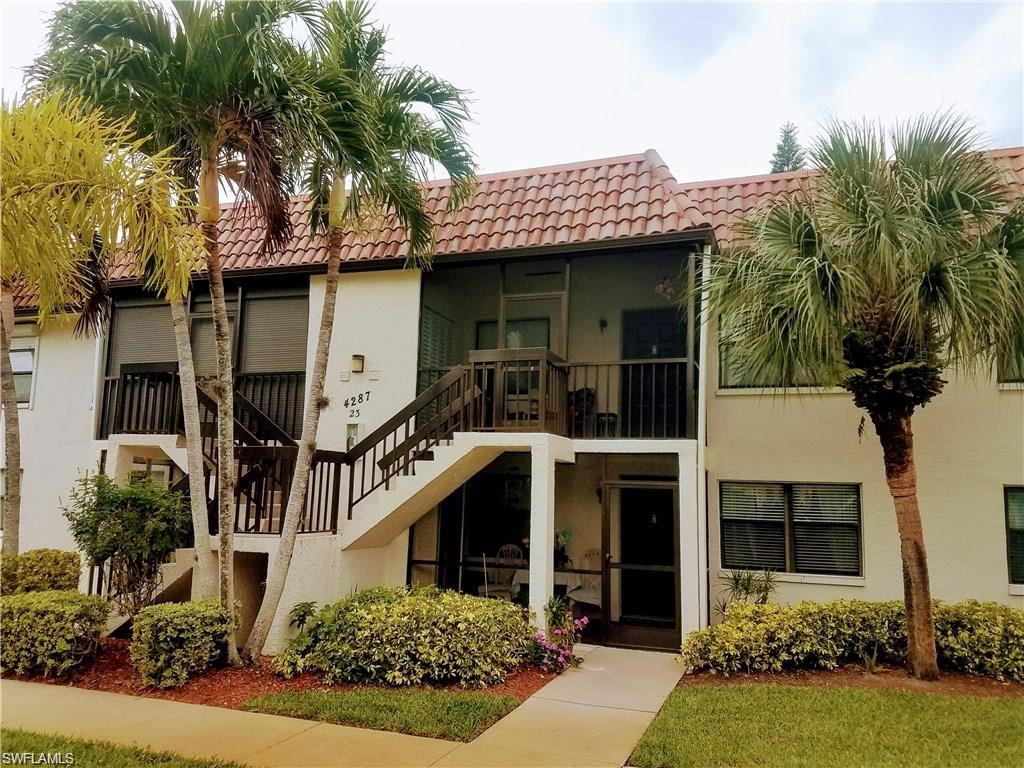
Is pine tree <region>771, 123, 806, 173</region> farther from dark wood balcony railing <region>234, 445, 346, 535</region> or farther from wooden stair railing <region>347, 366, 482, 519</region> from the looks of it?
dark wood balcony railing <region>234, 445, 346, 535</region>

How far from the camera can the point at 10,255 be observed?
236 inches

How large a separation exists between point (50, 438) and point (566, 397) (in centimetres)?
1047

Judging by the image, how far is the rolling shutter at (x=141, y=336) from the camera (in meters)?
13.4

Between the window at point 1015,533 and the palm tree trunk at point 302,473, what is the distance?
9.66 m

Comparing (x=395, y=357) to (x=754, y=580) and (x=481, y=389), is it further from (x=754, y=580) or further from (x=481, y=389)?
(x=754, y=580)

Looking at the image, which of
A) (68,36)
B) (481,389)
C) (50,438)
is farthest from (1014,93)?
(50,438)

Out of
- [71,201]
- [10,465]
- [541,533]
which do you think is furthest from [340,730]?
[10,465]

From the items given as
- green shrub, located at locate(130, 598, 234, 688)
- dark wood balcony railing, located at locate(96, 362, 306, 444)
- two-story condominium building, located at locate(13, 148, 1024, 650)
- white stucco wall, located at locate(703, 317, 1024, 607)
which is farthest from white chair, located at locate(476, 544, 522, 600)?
green shrub, located at locate(130, 598, 234, 688)

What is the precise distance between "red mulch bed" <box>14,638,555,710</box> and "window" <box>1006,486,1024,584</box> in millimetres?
6774

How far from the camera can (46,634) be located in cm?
827

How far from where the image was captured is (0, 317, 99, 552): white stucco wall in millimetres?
13680

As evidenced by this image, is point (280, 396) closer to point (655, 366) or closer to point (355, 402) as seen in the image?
point (355, 402)

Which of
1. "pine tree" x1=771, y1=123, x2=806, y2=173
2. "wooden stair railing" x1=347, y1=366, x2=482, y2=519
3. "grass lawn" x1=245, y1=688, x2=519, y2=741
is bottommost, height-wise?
"grass lawn" x1=245, y1=688, x2=519, y2=741

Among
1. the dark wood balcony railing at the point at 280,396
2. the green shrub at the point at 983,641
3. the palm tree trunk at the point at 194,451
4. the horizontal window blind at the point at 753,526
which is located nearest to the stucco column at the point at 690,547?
the horizontal window blind at the point at 753,526
